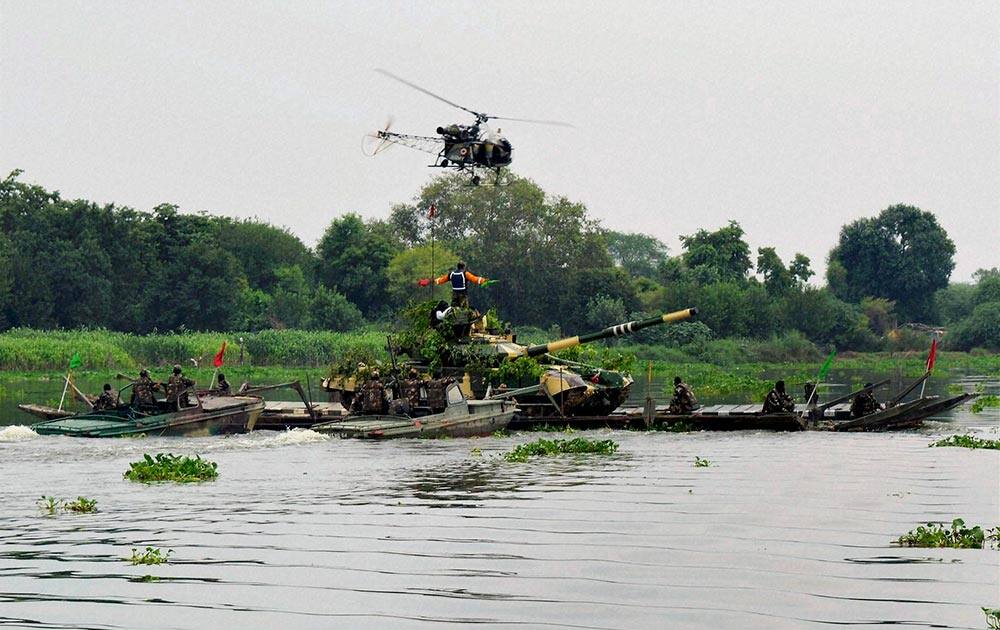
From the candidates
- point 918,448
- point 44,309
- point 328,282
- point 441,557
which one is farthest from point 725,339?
point 441,557

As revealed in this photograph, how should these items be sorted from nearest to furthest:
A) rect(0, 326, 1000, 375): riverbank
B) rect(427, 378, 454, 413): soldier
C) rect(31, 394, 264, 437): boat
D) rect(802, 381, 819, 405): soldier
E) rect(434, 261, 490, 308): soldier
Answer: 1. rect(31, 394, 264, 437): boat
2. rect(427, 378, 454, 413): soldier
3. rect(802, 381, 819, 405): soldier
4. rect(434, 261, 490, 308): soldier
5. rect(0, 326, 1000, 375): riverbank

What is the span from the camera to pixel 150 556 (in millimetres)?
18203

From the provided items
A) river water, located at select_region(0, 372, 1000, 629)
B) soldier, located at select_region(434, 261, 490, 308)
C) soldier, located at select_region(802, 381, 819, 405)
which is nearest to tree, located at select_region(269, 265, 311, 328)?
soldier, located at select_region(434, 261, 490, 308)

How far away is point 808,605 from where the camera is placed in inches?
591

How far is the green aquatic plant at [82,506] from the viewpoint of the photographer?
23.2 metres

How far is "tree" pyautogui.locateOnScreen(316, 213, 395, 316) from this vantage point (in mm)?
112312

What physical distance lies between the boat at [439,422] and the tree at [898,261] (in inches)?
3566

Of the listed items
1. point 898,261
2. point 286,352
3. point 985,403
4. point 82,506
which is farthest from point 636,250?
point 82,506

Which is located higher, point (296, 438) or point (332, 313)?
point (332, 313)

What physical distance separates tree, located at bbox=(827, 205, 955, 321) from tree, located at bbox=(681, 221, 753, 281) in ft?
38.1

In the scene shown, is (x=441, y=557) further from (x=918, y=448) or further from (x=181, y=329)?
(x=181, y=329)

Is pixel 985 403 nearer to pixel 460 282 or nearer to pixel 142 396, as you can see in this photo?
pixel 460 282

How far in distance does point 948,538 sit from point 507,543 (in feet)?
18.1

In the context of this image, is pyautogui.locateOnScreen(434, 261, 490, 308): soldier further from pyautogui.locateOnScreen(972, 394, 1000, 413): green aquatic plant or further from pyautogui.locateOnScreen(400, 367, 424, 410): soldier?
pyautogui.locateOnScreen(972, 394, 1000, 413): green aquatic plant
